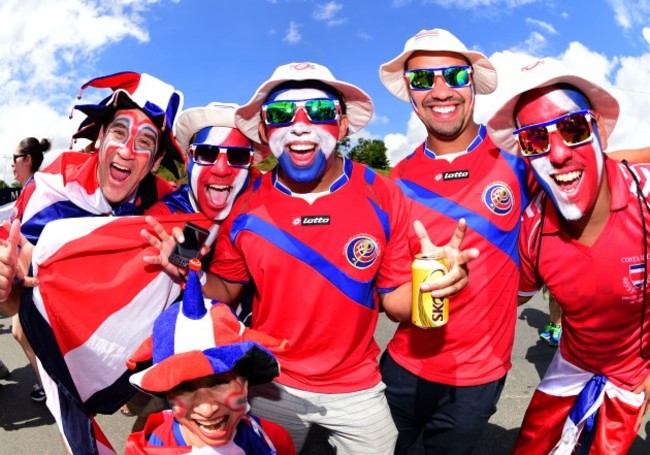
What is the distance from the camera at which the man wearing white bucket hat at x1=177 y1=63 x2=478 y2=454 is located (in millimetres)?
2473

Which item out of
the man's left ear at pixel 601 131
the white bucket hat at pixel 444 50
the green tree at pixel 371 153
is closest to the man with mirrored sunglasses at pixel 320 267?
the white bucket hat at pixel 444 50

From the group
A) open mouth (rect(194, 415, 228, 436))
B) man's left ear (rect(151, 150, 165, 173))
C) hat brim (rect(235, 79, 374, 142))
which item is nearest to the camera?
open mouth (rect(194, 415, 228, 436))

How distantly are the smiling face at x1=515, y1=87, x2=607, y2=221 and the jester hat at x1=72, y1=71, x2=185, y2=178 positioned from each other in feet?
6.21

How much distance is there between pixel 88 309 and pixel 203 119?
1.18m

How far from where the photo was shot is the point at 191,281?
1.85 meters

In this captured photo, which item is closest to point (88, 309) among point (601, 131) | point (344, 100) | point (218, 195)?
point (218, 195)

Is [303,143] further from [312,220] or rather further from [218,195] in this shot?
[218,195]

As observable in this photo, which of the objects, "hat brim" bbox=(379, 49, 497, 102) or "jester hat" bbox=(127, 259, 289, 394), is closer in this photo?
"jester hat" bbox=(127, 259, 289, 394)

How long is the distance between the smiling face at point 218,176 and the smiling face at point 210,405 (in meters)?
1.17

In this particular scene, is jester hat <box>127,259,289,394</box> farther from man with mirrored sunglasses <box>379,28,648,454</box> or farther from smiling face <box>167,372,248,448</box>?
man with mirrored sunglasses <box>379,28,648,454</box>

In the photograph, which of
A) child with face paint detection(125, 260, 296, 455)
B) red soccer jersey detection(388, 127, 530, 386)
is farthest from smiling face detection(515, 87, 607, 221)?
child with face paint detection(125, 260, 296, 455)

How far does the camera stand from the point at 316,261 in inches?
97.0

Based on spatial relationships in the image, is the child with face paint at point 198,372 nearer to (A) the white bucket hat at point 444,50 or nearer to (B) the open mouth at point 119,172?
(B) the open mouth at point 119,172

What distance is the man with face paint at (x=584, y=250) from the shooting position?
7.86ft
